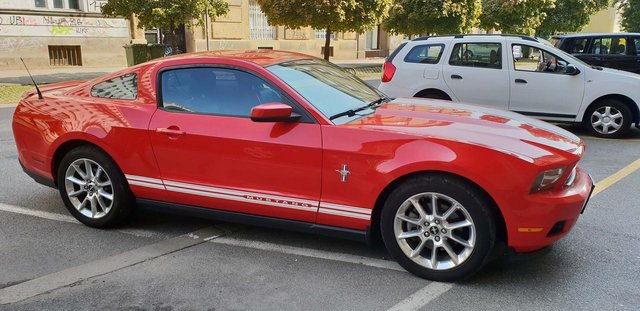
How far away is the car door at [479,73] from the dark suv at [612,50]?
4.05 metres

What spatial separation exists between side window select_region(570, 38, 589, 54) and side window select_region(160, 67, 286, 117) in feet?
32.8

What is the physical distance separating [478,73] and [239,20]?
17.3 m

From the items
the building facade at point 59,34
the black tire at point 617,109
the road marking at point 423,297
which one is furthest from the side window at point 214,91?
the building facade at point 59,34

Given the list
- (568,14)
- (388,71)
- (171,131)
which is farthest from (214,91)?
(568,14)

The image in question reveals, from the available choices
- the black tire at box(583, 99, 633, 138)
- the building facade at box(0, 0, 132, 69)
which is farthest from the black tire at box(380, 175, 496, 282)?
the building facade at box(0, 0, 132, 69)

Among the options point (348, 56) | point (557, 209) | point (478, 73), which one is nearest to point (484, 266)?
point (557, 209)

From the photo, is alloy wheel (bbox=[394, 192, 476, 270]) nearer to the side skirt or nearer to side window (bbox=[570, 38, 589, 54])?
the side skirt

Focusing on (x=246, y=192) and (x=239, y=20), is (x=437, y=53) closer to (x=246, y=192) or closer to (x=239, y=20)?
(x=246, y=192)

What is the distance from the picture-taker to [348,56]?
2750 cm

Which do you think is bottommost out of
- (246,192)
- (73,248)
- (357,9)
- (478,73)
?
(73,248)

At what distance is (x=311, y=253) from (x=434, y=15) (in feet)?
52.4

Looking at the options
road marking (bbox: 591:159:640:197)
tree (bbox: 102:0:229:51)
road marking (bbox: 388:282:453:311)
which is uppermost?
tree (bbox: 102:0:229:51)

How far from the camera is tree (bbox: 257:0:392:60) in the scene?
16.1 m

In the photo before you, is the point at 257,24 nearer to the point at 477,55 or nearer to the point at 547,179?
the point at 477,55
